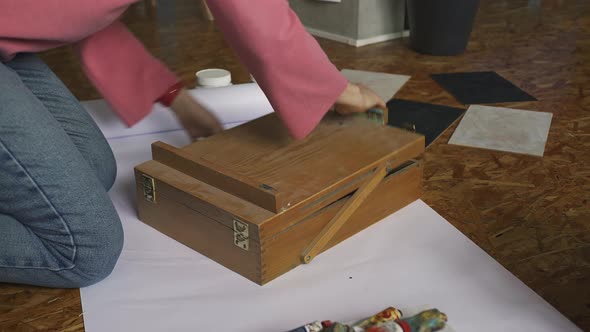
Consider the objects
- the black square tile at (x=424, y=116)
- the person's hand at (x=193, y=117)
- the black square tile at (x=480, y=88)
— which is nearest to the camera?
the person's hand at (x=193, y=117)

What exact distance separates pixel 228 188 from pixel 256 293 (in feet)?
0.65

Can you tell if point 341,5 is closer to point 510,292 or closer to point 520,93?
point 520,93

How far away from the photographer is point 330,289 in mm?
1218

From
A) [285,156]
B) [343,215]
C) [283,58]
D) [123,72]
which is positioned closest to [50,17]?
[123,72]

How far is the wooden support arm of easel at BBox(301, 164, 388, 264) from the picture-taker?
1.27 meters

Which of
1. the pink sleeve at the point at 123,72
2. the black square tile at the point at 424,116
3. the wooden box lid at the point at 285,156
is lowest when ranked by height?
the black square tile at the point at 424,116

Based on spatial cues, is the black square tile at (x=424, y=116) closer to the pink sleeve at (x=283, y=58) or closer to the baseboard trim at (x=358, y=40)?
the pink sleeve at (x=283, y=58)

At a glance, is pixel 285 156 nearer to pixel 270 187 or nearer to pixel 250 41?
pixel 270 187

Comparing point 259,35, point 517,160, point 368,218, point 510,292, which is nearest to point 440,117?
point 517,160

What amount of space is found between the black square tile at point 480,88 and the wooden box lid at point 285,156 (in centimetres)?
78

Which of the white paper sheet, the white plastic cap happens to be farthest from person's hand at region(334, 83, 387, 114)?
the white plastic cap

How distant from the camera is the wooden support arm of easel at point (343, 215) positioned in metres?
1.27

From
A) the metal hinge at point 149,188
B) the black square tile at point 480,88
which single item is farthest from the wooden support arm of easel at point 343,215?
the black square tile at point 480,88

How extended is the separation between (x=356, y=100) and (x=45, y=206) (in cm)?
→ 61
